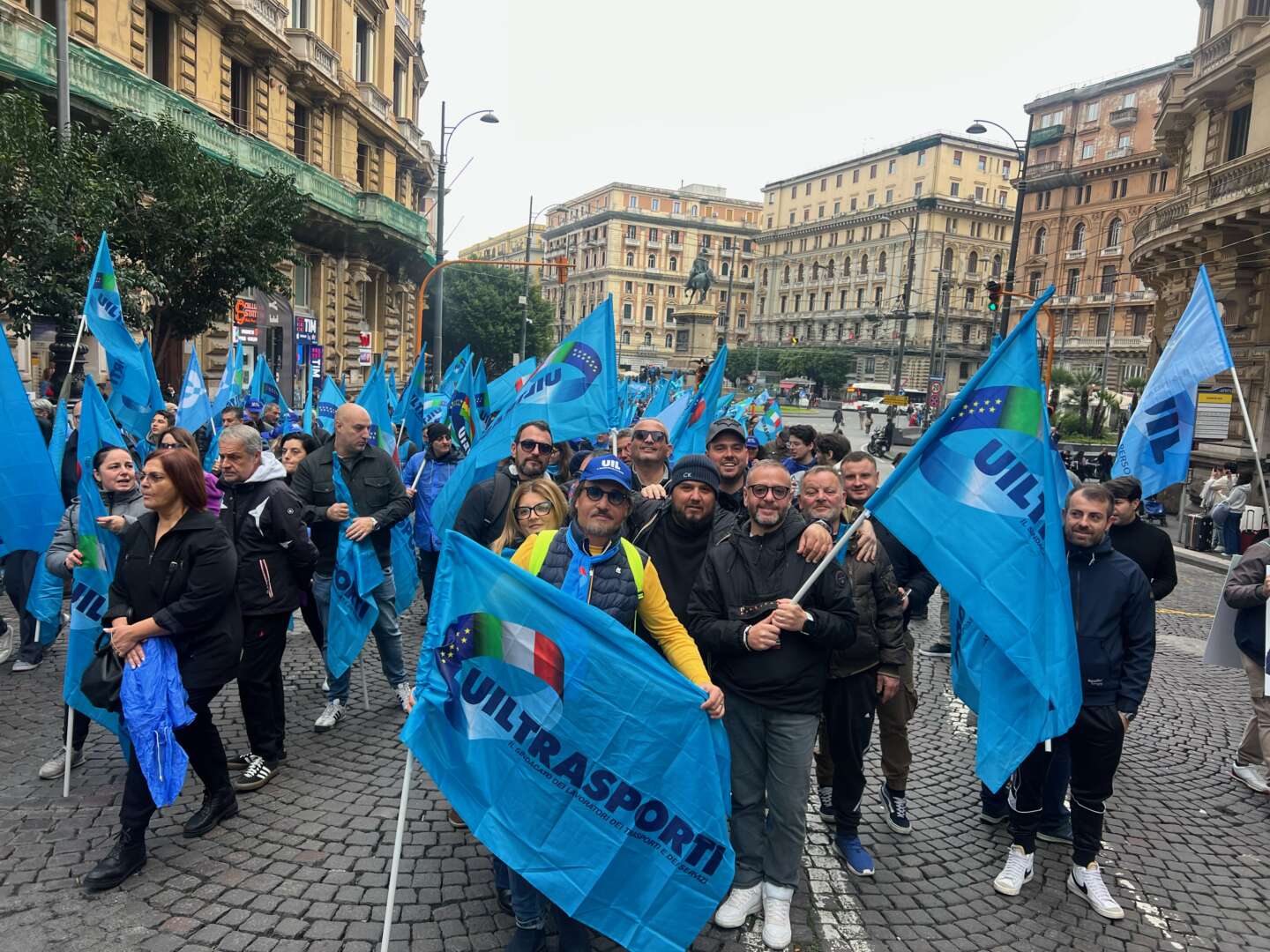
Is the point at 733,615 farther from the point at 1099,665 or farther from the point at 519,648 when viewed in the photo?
the point at 1099,665

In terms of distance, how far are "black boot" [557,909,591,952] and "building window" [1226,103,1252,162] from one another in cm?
2526

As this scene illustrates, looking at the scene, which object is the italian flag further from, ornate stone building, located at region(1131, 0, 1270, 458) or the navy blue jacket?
ornate stone building, located at region(1131, 0, 1270, 458)

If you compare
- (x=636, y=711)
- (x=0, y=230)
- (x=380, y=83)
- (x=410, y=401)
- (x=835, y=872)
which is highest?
(x=380, y=83)

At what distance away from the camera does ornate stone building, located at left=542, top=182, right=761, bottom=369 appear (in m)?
107

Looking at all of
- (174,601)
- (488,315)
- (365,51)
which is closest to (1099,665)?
(174,601)

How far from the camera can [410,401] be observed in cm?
1126

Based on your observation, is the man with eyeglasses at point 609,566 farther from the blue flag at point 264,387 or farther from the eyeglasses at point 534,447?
the blue flag at point 264,387

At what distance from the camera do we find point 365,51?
1280 inches

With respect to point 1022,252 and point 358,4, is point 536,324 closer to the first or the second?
point 358,4

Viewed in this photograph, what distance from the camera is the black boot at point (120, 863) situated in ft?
11.7

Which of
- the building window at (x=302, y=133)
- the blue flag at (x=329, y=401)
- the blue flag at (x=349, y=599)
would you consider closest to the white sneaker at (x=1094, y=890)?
the blue flag at (x=349, y=599)

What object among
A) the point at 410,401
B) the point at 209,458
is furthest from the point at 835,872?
the point at 410,401

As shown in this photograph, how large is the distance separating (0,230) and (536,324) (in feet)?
164

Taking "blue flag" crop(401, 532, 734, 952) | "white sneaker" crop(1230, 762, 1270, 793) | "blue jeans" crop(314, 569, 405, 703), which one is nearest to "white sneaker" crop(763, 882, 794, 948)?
"blue flag" crop(401, 532, 734, 952)
